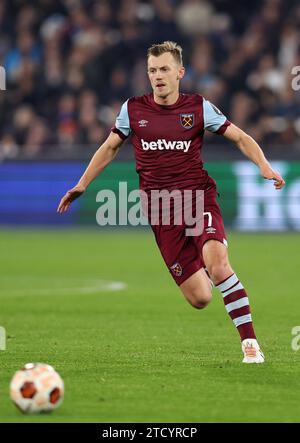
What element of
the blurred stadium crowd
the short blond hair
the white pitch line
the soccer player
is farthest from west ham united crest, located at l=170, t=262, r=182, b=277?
the blurred stadium crowd

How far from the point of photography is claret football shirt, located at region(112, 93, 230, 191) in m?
8.73

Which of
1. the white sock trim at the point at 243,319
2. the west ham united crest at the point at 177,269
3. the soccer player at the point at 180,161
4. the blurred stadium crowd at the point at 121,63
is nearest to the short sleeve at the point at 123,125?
the soccer player at the point at 180,161

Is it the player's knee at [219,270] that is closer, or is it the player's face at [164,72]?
the player's knee at [219,270]

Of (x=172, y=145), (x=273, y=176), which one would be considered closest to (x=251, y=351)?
(x=273, y=176)

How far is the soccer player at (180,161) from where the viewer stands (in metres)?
8.44

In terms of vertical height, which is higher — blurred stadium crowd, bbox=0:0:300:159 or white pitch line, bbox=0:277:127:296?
blurred stadium crowd, bbox=0:0:300:159

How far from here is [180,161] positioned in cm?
875

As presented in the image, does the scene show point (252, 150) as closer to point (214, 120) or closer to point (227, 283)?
point (214, 120)

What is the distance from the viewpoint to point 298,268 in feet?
51.0

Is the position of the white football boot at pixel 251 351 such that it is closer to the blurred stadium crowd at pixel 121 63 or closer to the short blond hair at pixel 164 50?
the short blond hair at pixel 164 50

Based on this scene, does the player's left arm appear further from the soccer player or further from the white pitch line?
the white pitch line

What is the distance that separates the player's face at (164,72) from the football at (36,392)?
2797 mm

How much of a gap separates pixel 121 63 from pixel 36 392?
16.3 meters

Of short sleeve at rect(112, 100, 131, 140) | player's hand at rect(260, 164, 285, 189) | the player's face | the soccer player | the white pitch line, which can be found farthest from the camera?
the white pitch line
